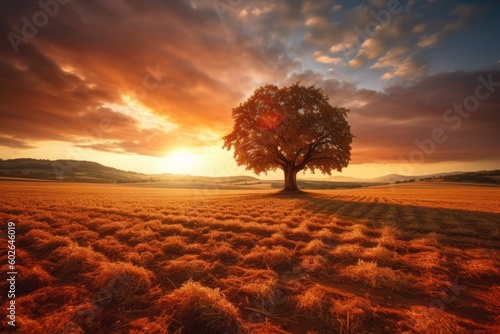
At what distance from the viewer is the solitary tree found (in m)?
28.4

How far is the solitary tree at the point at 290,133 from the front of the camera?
28.4 metres

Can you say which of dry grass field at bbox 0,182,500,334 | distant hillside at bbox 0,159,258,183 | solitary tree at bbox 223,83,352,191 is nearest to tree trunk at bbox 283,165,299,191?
solitary tree at bbox 223,83,352,191

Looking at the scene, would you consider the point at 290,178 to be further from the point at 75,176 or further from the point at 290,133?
the point at 75,176

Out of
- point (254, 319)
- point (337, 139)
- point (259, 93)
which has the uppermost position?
point (259, 93)

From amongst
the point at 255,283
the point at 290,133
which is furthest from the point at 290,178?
the point at 255,283

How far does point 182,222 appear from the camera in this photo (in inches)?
442

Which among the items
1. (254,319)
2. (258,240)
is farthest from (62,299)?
(258,240)

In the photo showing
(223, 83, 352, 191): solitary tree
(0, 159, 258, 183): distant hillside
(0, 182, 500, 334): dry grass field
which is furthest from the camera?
(0, 159, 258, 183): distant hillside

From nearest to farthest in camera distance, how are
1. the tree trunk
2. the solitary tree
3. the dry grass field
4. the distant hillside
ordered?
the dry grass field
the solitary tree
the tree trunk
the distant hillside

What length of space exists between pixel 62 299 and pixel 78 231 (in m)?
6.02

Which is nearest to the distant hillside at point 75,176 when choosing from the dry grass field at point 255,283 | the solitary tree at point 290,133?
the solitary tree at point 290,133

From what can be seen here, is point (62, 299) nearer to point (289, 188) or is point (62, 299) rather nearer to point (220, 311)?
point (220, 311)

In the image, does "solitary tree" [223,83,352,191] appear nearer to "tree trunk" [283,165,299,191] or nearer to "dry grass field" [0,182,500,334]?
"tree trunk" [283,165,299,191]

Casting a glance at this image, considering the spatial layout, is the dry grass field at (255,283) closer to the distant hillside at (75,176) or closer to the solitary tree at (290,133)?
the solitary tree at (290,133)
